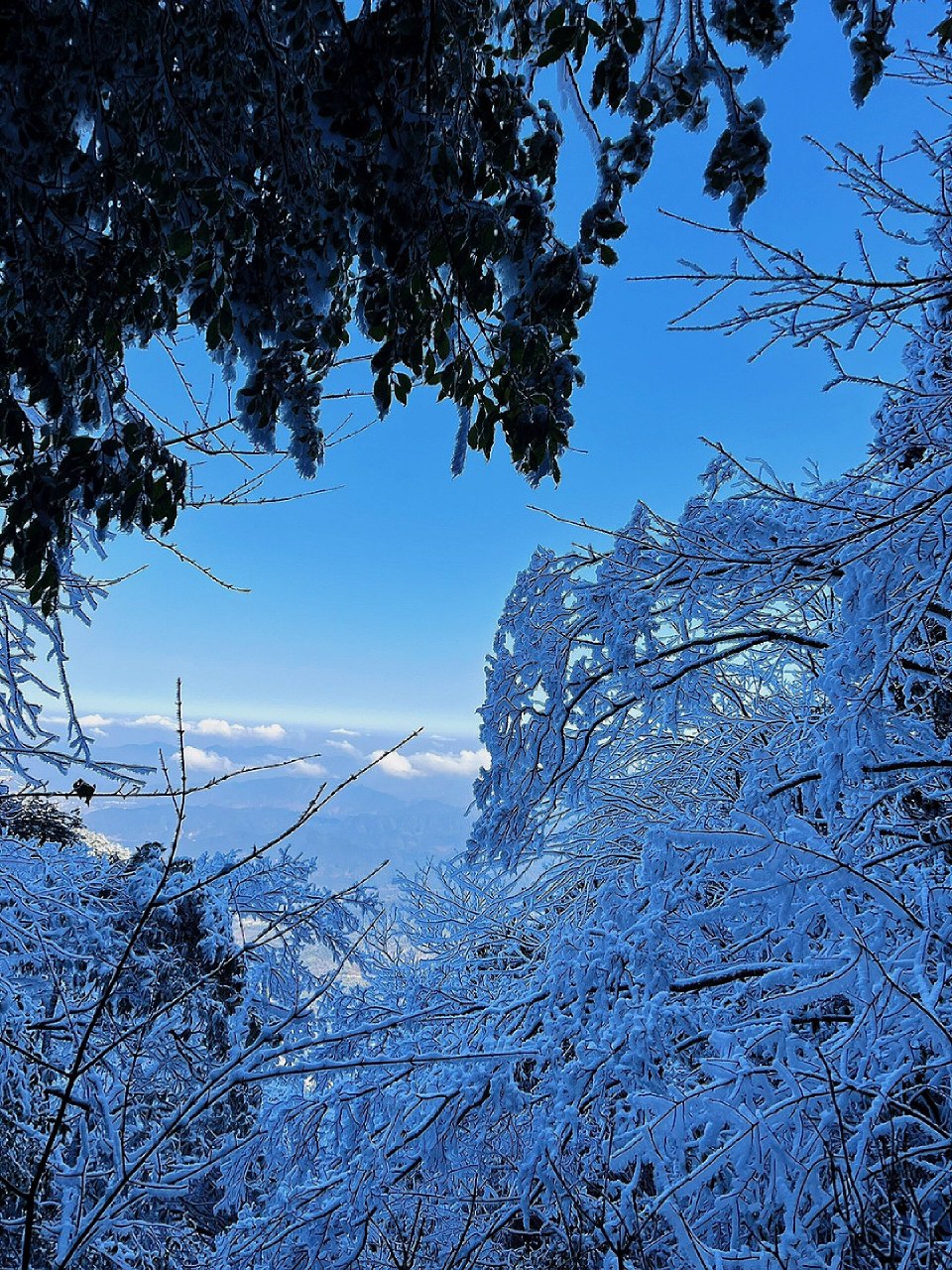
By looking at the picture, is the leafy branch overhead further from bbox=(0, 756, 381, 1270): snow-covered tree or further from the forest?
bbox=(0, 756, 381, 1270): snow-covered tree

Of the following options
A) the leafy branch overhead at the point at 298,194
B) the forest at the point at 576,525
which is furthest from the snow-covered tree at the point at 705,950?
the leafy branch overhead at the point at 298,194

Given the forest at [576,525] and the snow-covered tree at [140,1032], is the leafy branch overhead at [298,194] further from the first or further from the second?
the snow-covered tree at [140,1032]

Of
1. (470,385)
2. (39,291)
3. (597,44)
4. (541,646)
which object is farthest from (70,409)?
(541,646)

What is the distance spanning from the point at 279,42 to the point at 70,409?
1.42 metres

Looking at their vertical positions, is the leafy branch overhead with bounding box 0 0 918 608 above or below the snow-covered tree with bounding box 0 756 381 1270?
above

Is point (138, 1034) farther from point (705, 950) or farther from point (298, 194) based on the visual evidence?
point (298, 194)

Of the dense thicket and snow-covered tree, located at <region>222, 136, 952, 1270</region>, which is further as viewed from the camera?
snow-covered tree, located at <region>222, 136, 952, 1270</region>

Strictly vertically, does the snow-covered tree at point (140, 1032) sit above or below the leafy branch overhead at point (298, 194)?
below

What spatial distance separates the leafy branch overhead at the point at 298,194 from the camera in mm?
1982

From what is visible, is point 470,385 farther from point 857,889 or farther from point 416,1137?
point 416,1137

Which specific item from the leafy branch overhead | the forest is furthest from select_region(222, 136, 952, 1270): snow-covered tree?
the leafy branch overhead

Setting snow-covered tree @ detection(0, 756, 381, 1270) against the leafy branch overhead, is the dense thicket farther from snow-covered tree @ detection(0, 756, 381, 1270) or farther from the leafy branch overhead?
the leafy branch overhead

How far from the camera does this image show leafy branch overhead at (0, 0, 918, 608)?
1982 millimetres

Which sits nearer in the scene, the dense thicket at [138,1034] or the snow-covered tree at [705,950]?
the dense thicket at [138,1034]
